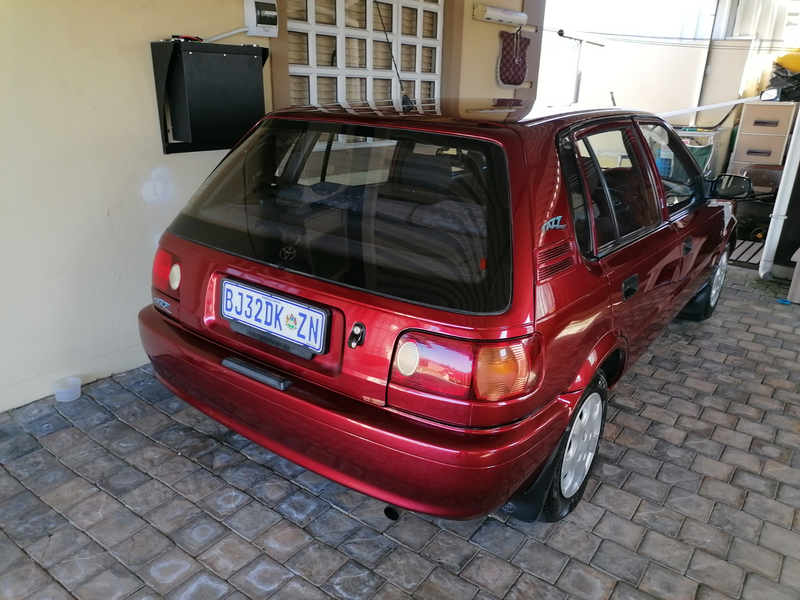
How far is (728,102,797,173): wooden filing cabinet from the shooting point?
9.19m

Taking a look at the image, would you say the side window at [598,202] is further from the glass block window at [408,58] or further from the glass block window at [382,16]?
the glass block window at [408,58]

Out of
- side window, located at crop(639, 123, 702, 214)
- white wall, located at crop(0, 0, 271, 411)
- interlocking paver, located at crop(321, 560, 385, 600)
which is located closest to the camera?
interlocking paver, located at crop(321, 560, 385, 600)

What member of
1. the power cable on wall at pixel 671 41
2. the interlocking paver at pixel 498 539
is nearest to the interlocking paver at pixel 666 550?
the interlocking paver at pixel 498 539

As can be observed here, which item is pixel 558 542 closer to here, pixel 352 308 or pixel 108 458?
pixel 352 308

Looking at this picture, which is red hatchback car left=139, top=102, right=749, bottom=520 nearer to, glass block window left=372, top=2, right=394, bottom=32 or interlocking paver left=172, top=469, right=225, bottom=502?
interlocking paver left=172, top=469, right=225, bottom=502

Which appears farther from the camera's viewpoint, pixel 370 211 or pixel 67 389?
pixel 67 389

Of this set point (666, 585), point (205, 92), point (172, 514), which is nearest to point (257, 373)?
point (172, 514)

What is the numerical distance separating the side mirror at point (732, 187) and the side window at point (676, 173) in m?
0.14

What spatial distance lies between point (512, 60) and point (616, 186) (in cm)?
367

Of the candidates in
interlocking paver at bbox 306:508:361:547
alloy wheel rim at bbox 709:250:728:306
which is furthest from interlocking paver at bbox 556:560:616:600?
alloy wheel rim at bbox 709:250:728:306

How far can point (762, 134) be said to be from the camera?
30.8 ft

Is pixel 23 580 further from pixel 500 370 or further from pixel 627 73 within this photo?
pixel 627 73

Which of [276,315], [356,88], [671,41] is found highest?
[671,41]

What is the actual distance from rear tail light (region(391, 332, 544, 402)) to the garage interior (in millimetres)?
752
